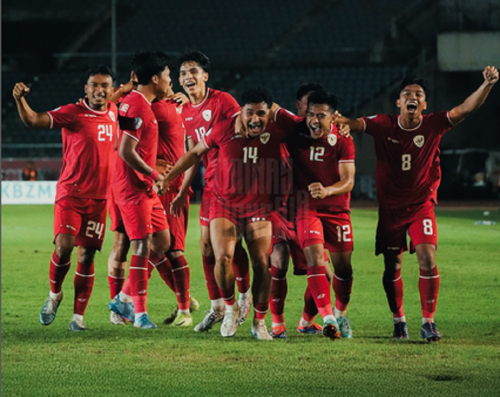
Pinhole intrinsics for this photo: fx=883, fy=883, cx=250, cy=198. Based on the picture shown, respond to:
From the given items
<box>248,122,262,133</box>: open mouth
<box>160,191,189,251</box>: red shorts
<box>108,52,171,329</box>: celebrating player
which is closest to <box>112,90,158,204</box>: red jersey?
<box>108,52,171,329</box>: celebrating player

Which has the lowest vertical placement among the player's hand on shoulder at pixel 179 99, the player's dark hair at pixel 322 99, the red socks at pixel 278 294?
the red socks at pixel 278 294

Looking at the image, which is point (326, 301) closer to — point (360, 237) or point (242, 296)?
point (242, 296)

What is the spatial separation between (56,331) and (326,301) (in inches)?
79.9

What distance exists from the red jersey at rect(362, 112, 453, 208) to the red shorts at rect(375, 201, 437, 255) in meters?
0.05

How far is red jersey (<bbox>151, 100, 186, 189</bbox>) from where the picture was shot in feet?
23.4

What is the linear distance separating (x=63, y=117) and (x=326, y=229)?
7.06 feet

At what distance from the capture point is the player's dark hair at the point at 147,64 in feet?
22.1

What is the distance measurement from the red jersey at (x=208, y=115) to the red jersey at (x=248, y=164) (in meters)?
0.49

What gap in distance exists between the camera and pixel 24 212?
2114 cm

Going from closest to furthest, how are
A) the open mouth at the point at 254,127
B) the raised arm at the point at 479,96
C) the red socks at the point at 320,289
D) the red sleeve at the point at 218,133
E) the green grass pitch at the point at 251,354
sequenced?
1. the green grass pitch at the point at 251,354
2. the red socks at the point at 320,289
3. the raised arm at the point at 479,96
4. the open mouth at the point at 254,127
5. the red sleeve at the point at 218,133

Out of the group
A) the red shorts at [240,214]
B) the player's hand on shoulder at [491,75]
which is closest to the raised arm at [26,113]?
the red shorts at [240,214]

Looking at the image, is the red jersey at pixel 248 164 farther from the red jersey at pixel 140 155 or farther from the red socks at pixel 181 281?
the red socks at pixel 181 281

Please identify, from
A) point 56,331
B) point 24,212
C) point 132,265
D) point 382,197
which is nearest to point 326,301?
point 382,197

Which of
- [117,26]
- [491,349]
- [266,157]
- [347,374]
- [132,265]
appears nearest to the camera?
[347,374]
